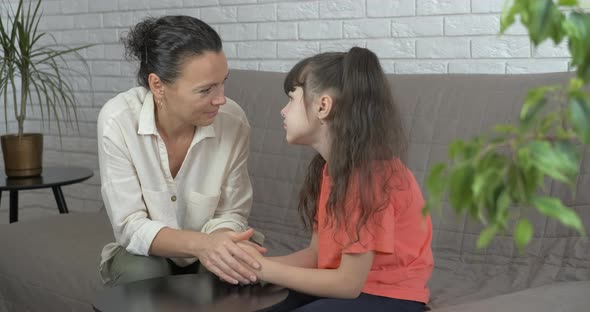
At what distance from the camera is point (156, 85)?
2.14 metres

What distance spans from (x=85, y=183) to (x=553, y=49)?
2558mm

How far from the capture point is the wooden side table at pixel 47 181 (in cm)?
312

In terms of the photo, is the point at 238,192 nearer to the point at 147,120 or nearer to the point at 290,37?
the point at 147,120

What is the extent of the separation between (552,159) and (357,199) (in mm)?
1181

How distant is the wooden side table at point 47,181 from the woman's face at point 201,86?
1219 mm

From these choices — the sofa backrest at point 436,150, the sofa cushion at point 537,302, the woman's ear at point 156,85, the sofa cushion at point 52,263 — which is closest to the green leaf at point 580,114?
the sofa cushion at point 537,302

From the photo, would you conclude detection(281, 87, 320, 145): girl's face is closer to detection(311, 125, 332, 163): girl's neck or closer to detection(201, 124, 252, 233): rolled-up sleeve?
detection(311, 125, 332, 163): girl's neck

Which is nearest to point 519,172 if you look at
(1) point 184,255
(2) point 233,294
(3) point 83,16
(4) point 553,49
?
(2) point 233,294

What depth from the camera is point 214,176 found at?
2.24 meters

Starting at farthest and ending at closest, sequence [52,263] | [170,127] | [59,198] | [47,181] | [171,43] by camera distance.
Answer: [59,198] → [47,181] → [52,263] → [170,127] → [171,43]

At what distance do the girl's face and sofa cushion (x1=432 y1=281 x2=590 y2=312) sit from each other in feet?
1.46

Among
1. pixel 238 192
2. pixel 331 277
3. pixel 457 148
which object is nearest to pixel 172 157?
pixel 238 192

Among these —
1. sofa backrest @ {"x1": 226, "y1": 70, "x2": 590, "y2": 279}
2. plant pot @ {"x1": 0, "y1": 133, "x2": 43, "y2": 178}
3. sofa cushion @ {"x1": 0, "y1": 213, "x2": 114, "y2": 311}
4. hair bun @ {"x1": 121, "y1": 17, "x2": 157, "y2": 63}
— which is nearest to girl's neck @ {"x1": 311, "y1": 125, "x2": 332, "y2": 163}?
sofa backrest @ {"x1": 226, "y1": 70, "x2": 590, "y2": 279}

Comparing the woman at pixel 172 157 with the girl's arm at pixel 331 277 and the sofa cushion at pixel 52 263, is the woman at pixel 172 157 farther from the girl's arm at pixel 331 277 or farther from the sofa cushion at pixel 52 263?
the sofa cushion at pixel 52 263
